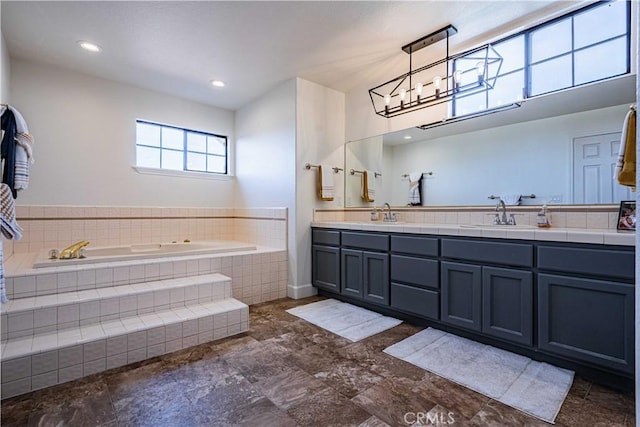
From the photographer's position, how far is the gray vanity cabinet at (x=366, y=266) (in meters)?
2.75

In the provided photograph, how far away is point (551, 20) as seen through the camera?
2.26m

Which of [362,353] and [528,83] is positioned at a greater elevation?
[528,83]

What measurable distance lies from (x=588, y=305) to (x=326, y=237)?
216 centimetres

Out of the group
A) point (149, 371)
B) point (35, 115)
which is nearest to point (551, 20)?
point (149, 371)

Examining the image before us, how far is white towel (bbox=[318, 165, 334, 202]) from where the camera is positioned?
11.5 feet

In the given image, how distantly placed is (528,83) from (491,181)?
781mm

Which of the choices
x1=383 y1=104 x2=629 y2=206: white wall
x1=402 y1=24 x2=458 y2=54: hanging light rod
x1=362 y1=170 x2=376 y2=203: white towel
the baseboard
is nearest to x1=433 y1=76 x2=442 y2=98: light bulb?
x1=402 y1=24 x2=458 y2=54: hanging light rod

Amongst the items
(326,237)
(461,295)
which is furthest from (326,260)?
(461,295)

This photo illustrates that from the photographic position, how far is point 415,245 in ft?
8.22

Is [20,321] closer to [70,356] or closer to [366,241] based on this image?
[70,356]

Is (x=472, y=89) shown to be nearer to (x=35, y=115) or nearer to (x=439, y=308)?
(x=439, y=308)

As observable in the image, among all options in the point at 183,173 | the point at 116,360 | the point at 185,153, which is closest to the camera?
the point at 116,360

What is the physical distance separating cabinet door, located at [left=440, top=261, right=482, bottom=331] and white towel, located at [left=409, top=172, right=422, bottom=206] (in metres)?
0.95

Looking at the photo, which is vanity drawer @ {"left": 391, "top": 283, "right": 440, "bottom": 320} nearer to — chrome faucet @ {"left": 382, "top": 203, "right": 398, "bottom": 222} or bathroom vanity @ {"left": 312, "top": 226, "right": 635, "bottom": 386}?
bathroom vanity @ {"left": 312, "top": 226, "right": 635, "bottom": 386}
